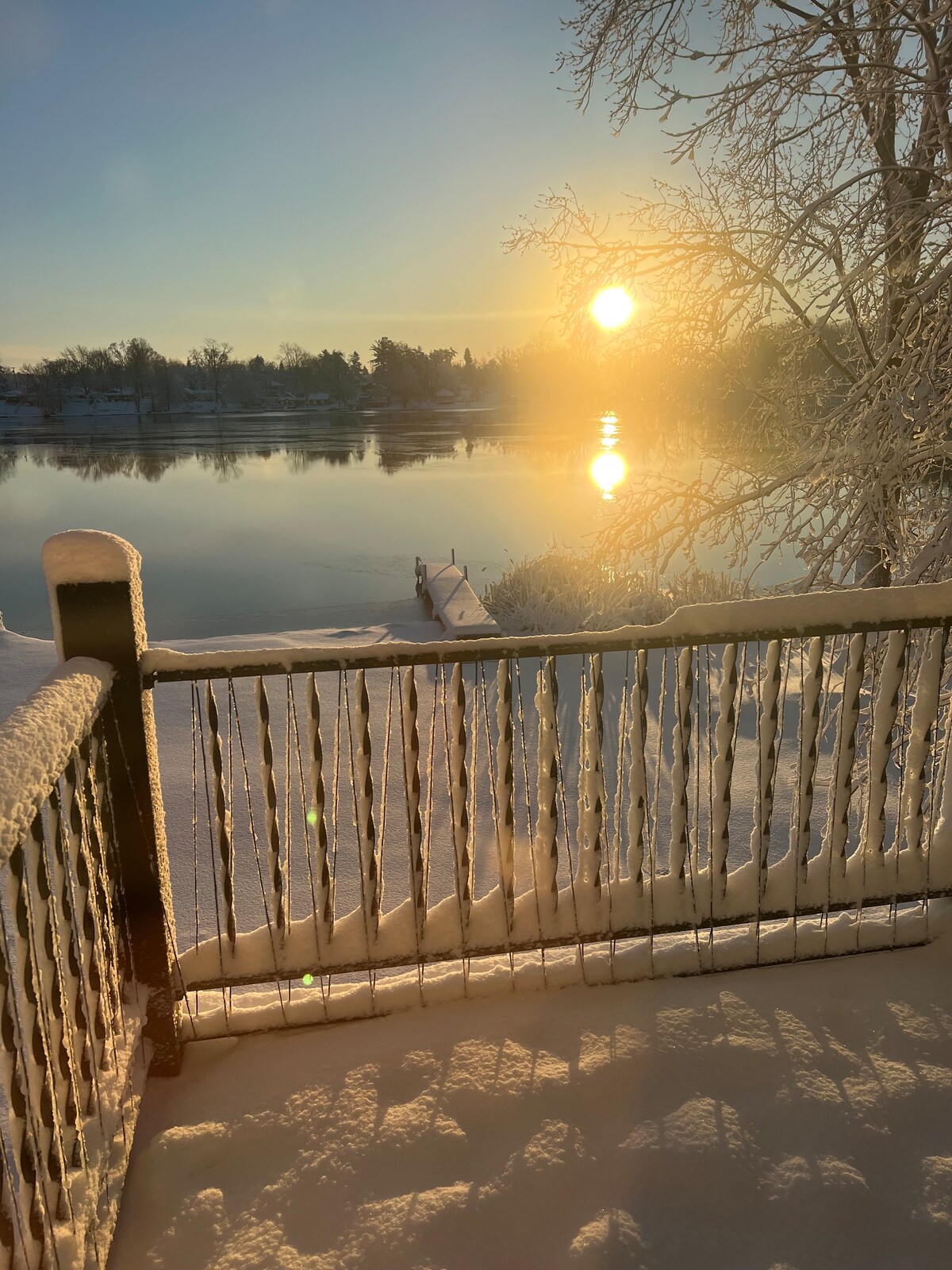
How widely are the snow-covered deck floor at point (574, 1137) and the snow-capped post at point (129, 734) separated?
1.16 feet

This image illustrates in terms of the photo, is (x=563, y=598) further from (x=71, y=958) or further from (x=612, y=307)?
(x=71, y=958)

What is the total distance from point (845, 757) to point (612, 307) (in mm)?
5652

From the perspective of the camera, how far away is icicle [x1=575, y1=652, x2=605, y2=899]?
2943 millimetres

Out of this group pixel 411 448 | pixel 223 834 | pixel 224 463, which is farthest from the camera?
pixel 411 448

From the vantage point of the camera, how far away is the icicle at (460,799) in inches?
115

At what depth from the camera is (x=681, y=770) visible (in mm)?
3125

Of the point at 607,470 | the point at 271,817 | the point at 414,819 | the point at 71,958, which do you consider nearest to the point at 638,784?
the point at 414,819

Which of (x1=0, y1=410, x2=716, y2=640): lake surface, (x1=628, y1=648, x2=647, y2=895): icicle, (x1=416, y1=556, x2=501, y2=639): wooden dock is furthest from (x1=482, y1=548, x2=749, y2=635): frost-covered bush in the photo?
(x1=628, y1=648, x2=647, y2=895): icicle

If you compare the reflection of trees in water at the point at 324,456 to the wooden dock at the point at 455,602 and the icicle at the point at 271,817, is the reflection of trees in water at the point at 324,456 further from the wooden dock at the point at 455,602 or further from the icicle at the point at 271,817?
the icicle at the point at 271,817

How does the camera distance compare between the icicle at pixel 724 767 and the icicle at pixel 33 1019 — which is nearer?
the icicle at pixel 33 1019

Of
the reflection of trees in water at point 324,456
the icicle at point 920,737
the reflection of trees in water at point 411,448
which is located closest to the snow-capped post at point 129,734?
the icicle at point 920,737

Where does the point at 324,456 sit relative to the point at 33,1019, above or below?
above

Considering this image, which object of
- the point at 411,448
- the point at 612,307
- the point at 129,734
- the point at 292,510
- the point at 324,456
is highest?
the point at 612,307

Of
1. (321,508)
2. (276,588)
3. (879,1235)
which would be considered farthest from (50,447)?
(879,1235)
